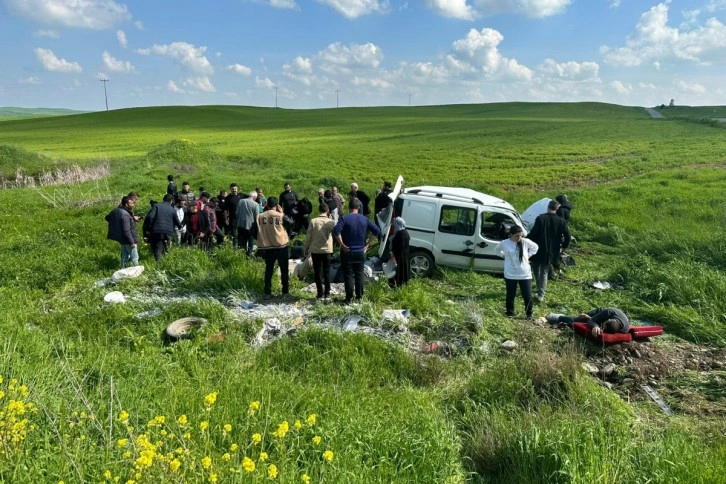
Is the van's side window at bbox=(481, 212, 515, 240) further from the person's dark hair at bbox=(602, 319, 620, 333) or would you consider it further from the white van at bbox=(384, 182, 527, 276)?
the person's dark hair at bbox=(602, 319, 620, 333)

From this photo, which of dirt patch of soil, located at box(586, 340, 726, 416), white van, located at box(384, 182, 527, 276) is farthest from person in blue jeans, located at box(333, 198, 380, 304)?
dirt patch of soil, located at box(586, 340, 726, 416)

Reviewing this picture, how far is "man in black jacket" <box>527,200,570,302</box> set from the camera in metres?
8.67

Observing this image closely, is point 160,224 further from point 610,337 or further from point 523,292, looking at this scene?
point 610,337

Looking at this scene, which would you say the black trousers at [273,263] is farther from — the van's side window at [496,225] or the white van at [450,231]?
the van's side window at [496,225]

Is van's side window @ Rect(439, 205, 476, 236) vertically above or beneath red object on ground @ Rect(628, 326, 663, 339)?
above

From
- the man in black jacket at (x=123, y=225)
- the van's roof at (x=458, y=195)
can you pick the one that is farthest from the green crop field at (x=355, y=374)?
the van's roof at (x=458, y=195)

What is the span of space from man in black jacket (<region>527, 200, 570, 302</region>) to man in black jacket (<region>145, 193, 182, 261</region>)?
7.11 m

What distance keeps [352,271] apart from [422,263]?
258 centimetres

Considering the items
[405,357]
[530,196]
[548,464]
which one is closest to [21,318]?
[405,357]

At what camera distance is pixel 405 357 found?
19.3 feet

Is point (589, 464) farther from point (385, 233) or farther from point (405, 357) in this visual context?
point (385, 233)

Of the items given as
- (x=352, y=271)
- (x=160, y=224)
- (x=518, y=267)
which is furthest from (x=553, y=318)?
(x=160, y=224)

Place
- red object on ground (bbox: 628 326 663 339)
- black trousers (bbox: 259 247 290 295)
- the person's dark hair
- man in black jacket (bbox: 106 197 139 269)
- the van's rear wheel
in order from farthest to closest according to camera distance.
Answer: the van's rear wheel → man in black jacket (bbox: 106 197 139 269) → black trousers (bbox: 259 247 290 295) → red object on ground (bbox: 628 326 663 339) → the person's dark hair

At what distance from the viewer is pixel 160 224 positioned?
31.5 ft
